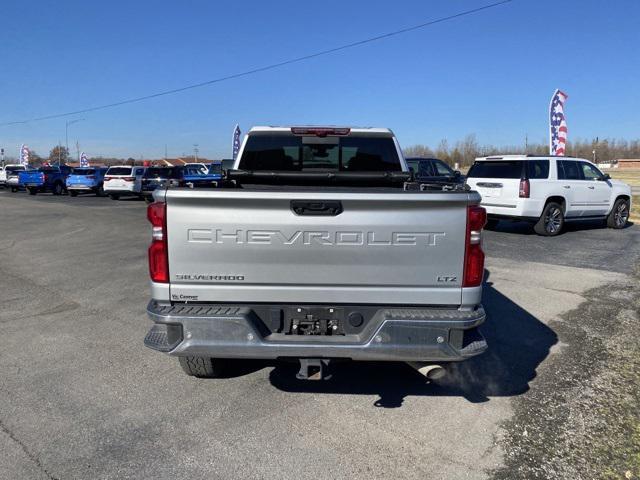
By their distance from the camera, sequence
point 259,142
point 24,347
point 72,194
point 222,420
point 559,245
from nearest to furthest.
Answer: point 222,420
point 24,347
point 259,142
point 559,245
point 72,194

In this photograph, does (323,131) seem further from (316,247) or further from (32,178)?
(32,178)

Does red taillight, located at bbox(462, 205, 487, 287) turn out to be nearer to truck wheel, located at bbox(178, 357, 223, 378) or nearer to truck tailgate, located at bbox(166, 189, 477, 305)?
truck tailgate, located at bbox(166, 189, 477, 305)

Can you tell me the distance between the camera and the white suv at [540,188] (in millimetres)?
11976

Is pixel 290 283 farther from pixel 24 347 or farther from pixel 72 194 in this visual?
pixel 72 194

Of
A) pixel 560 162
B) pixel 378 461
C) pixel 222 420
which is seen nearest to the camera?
pixel 378 461

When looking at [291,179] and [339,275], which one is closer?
[339,275]

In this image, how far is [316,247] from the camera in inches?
122

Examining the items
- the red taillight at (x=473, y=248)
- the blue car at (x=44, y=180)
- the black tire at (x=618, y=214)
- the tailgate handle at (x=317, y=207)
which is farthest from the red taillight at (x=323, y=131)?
the blue car at (x=44, y=180)

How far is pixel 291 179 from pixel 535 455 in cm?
318

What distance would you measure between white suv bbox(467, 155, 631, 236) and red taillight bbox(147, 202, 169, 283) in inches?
417

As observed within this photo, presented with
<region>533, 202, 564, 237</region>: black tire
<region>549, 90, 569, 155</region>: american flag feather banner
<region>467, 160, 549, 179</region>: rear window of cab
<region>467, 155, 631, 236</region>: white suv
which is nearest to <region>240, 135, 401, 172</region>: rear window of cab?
<region>467, 155, 631, 236</region>: white suv

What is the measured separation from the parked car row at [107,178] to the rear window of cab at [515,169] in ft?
35.4

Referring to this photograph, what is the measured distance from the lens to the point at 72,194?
29500mm

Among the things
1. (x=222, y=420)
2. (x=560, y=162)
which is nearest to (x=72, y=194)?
(x=560, y=162)
